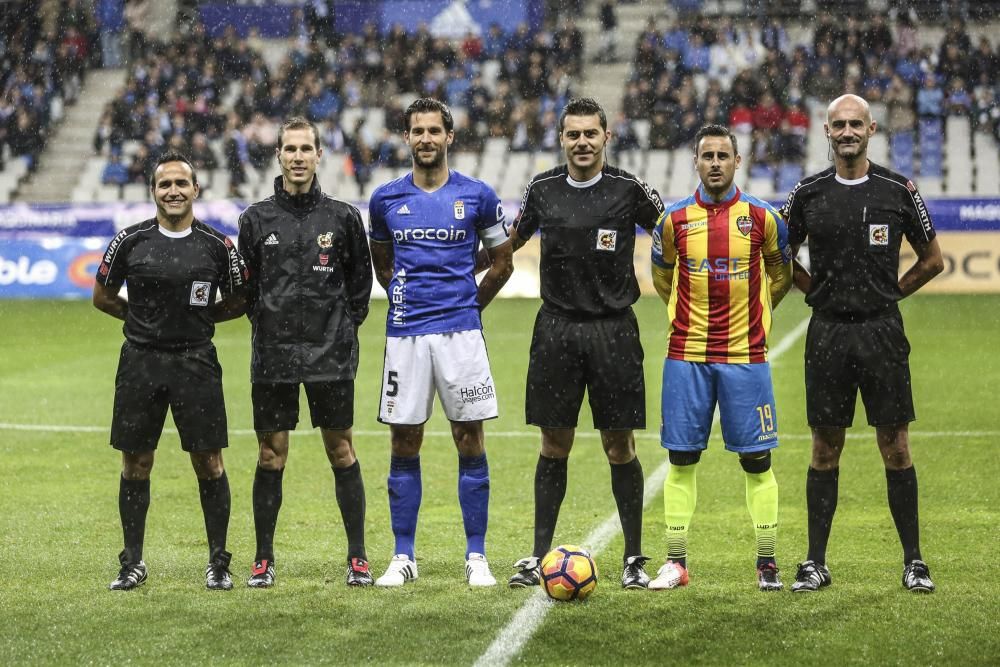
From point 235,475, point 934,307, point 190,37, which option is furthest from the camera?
point 190,37

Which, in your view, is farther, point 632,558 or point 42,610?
point 632,558

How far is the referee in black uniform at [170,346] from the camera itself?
6.26 m

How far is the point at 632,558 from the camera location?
629cm

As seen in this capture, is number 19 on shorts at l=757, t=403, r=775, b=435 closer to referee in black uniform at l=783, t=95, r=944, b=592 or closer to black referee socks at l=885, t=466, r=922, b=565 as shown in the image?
referee in black uniform at l=783, t=95, r=944, b=592

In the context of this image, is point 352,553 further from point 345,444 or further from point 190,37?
point 190,37

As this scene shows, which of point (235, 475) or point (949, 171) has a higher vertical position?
point (949, 171)

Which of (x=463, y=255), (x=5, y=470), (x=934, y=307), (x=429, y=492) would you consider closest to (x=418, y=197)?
(x=463, y=255)

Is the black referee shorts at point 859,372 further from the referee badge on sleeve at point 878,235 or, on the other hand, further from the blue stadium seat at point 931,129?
the blue stadium seat at point 931,129

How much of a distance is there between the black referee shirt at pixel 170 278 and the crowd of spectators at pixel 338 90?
65.6ft

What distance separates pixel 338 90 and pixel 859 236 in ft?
78.0

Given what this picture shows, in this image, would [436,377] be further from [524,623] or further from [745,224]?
[745,224]

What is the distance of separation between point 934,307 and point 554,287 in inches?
577

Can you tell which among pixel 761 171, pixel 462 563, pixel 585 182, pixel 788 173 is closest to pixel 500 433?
pixel 462 563

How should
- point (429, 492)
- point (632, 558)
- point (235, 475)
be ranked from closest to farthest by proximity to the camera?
point (632, 558), point (429, 492), point (235, 475)
